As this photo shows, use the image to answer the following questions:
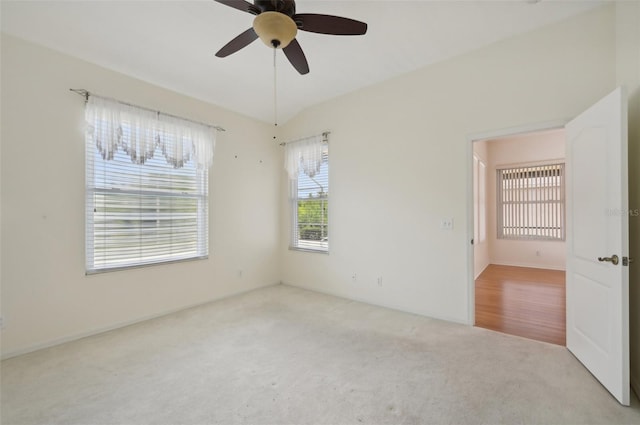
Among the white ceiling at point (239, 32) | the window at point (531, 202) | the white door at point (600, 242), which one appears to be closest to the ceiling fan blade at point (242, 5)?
the white ceiling at point (239, 32)

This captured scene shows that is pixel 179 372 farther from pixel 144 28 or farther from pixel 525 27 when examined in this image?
pixel 525 27

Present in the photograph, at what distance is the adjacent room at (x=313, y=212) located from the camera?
198 centimetres

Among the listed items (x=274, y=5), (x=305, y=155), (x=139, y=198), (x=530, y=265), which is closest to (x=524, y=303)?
(x=530, y=265)

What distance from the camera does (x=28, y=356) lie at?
2.57 metres

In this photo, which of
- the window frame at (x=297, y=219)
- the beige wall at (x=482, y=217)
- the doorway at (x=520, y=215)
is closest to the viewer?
the window frame at (x=297, y=219)

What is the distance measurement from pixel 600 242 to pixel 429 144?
1.89m

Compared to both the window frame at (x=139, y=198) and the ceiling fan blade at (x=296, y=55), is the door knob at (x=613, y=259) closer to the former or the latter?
the ceiling fan blade at (x=296, y=55)

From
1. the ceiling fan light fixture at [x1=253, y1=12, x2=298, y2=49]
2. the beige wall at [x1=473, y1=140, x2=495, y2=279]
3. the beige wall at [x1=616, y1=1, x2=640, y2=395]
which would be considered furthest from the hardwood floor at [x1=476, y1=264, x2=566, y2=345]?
the ceiling fan light fixture at [x1=253, y1=12, x2=298, y2=49]

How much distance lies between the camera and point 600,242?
2104 millimetres

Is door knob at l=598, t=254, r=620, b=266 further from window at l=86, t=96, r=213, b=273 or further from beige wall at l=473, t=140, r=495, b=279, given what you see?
window at l=86, t=96, r=213, b=273

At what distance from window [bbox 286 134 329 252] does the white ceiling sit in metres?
1.13

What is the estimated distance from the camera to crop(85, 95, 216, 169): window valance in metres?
3.05

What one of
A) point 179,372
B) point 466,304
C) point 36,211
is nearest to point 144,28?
point 36,211

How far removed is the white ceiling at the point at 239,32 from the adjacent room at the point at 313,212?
22 millimetres
